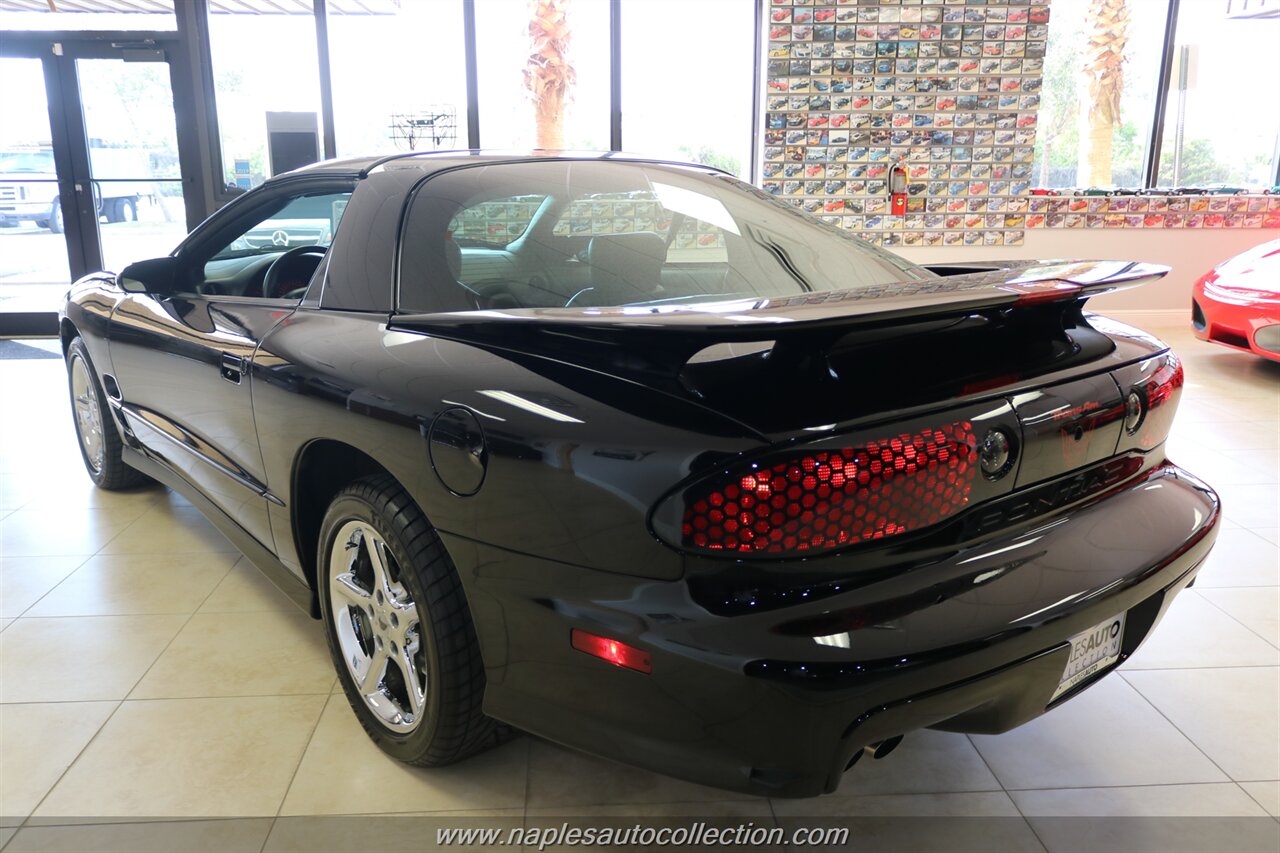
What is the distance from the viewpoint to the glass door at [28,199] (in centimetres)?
689

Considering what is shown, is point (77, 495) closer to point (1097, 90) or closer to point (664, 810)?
point (664, 810)

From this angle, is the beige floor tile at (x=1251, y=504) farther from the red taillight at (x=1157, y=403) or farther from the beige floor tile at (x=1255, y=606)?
the red taillight at (x=1157, y=403)

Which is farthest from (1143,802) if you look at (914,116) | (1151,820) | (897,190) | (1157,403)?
(914,116)

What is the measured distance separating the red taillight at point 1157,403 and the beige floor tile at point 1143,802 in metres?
0.65

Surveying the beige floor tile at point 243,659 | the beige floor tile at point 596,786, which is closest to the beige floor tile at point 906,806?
the beige floor tile at point 596,786

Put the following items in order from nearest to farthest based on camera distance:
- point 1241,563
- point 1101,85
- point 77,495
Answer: point 1241,563 < point 77,495 < point 1101,85

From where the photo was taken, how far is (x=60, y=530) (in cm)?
305

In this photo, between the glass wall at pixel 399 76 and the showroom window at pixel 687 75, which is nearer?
the glass wall at pixel 399 76

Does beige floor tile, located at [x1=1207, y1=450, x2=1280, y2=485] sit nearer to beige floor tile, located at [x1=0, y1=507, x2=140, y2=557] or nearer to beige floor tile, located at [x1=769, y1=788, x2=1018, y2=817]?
beige floor tile, located at [x1=769, y1=788, x2=1018, y2=817]

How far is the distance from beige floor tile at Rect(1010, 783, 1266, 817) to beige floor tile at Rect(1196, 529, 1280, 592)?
1.06 metres

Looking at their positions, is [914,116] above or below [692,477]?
above

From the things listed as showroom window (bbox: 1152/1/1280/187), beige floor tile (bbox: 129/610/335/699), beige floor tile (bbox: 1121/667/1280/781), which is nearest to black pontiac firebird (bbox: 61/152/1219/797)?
beige floor tile (bbox: 129/610/335/699)

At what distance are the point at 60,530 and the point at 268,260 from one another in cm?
118

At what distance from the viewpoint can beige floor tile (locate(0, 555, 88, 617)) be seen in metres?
2.52
